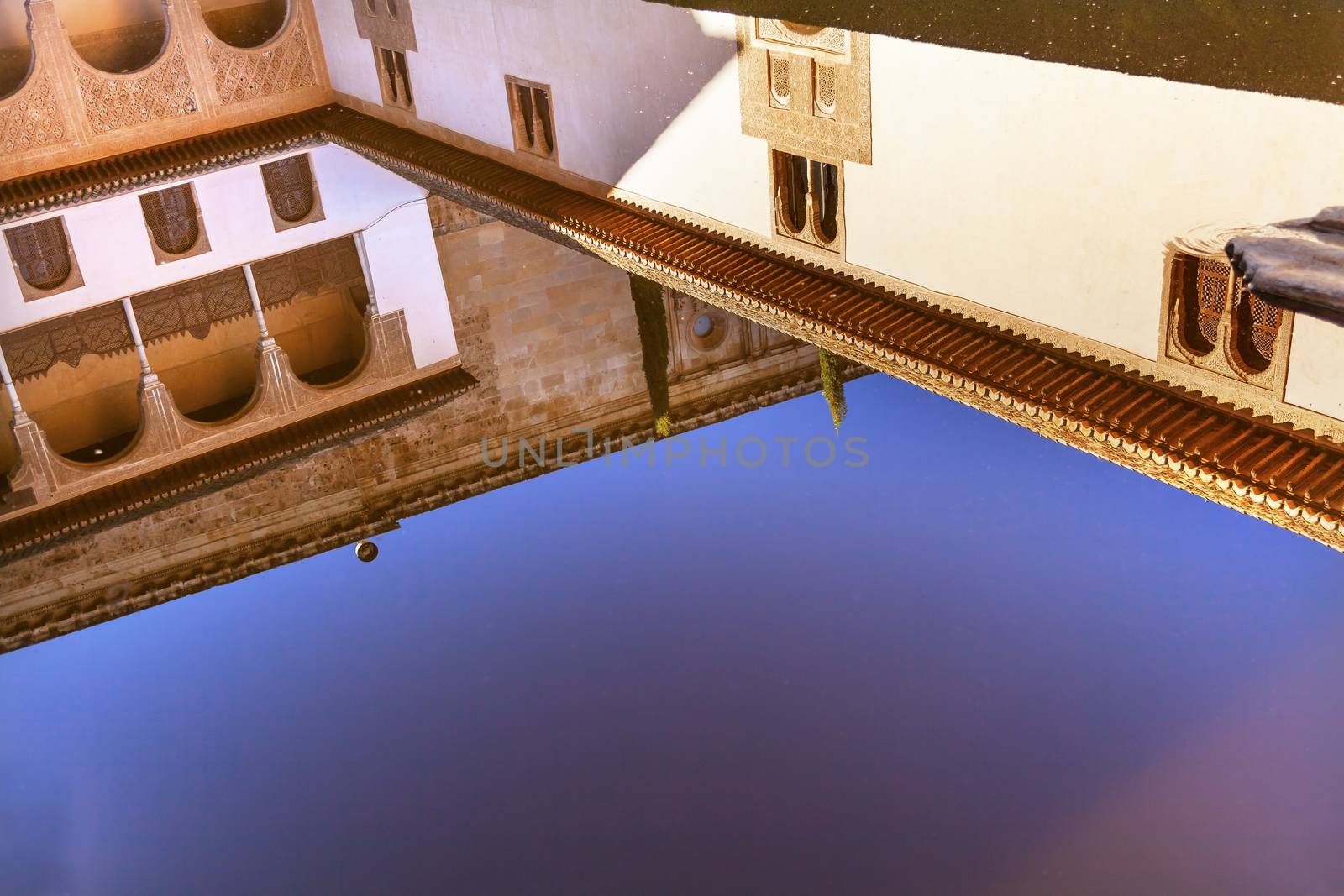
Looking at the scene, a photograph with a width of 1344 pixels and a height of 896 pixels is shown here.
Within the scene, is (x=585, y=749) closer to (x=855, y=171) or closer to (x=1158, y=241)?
(x=855, y=171)

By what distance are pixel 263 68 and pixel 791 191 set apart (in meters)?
8.31

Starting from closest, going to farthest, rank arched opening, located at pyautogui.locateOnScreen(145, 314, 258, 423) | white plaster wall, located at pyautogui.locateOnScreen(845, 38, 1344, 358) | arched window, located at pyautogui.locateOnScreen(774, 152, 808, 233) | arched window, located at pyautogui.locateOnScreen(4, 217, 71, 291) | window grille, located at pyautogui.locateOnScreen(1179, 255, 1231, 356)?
white plaster wall, located at pyautogui.locateOnScreen(845, 38, 1344, 358) < window grille, located at pyautogui.locateOnScreen(1179, 255, 1231, 356) < arched window, located at pyautogui.locateOnScreen(774, 152, 808, 233) < arched opening, located at pyautogui.locateOnScreen(145, 314, 258, 423) < arched window, located at pyautogui.locateOnScreen(4, 217, 71, 291)

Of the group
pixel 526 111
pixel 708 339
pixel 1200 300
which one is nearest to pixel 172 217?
pixel 526 111

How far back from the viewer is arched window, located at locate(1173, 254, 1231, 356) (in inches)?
170

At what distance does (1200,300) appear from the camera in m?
4.39

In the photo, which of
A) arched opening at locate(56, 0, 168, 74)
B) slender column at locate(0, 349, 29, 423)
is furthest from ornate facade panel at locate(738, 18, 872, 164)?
arched opening at locate(56, 0, 168, 74)

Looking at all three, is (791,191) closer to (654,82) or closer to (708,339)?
(654,82)

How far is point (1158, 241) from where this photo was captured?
14.7 feet

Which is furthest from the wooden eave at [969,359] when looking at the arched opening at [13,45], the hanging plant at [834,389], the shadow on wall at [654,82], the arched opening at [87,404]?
the arched opening at [13,45]

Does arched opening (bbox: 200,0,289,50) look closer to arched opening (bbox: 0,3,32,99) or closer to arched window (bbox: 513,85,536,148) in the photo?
arched opening (bbox: 0,3,32,99)

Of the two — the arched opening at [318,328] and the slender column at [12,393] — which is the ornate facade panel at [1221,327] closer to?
the slender column at [12,393]

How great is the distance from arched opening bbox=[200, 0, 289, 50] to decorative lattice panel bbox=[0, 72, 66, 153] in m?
2.63

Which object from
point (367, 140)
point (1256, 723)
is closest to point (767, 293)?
point (1256, 723)

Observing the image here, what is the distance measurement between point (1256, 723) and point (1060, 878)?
1431mm
